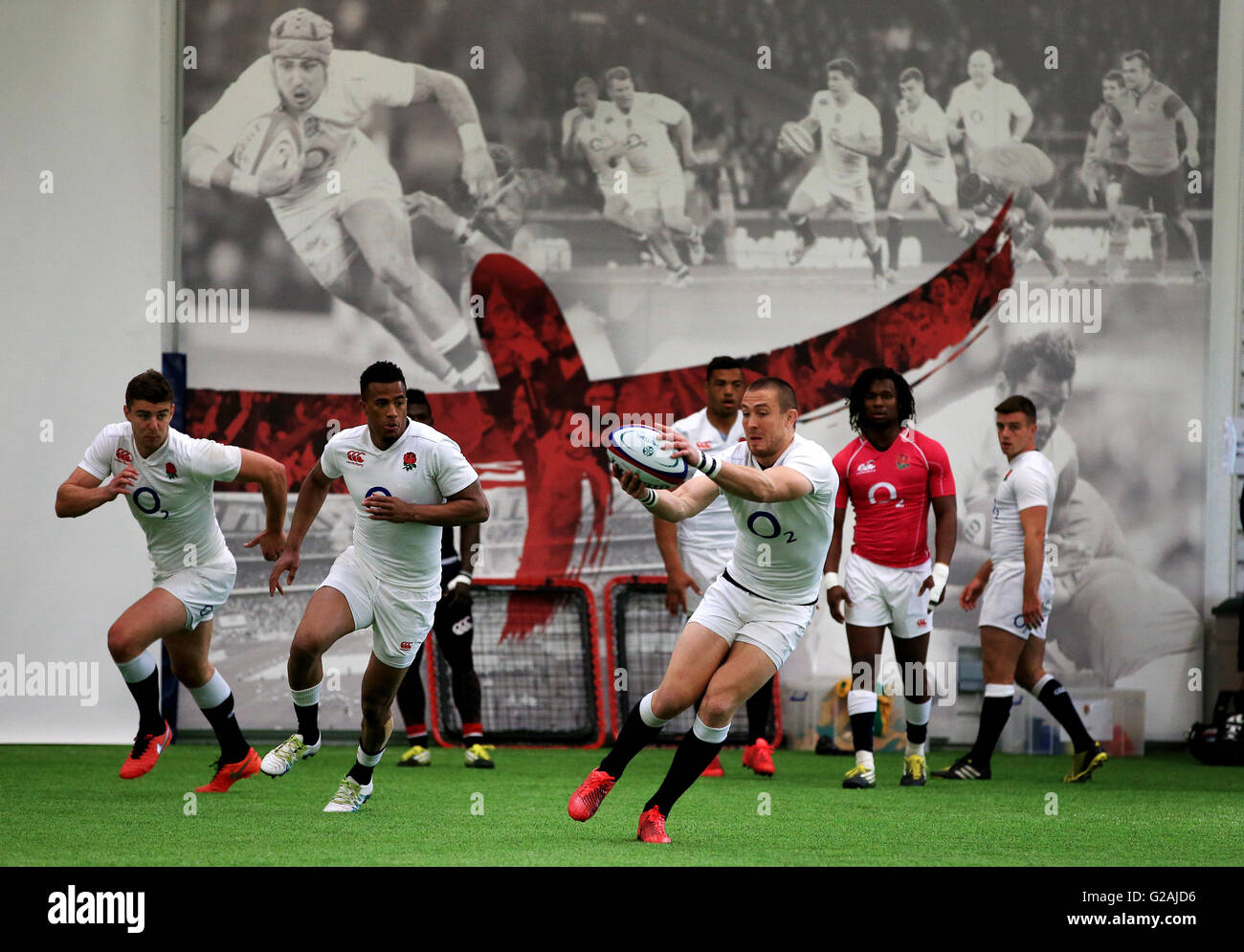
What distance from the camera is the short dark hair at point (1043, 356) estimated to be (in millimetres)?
11977

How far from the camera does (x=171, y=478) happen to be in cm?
790

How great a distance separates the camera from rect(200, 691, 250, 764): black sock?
8039 mm

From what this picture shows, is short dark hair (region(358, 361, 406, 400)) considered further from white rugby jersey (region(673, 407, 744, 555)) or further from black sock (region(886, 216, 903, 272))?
black sock (region(886, 216, 903, 272))

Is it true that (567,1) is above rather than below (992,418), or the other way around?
above

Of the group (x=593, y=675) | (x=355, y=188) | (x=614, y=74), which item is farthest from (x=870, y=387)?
(x=355, y=188)

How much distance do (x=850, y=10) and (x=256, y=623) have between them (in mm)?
6842

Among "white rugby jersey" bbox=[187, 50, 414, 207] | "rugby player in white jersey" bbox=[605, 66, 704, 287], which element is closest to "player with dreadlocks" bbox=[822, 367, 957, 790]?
"rugby player in white jersey" bbox=[605, 66, 704, 287]

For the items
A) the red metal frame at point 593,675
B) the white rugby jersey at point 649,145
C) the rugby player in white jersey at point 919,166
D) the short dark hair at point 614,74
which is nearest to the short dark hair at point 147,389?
the red metal frame at point 593,675

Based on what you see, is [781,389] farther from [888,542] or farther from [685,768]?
[888,542]

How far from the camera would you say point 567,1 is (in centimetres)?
1197

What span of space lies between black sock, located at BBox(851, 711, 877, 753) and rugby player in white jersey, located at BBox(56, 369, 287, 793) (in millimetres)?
3497

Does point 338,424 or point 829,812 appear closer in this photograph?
point 829,812
